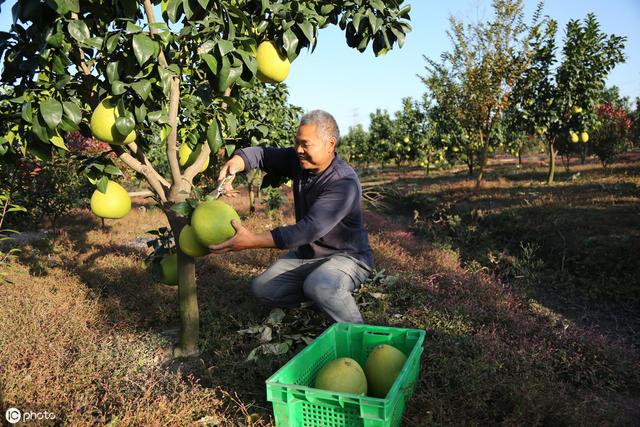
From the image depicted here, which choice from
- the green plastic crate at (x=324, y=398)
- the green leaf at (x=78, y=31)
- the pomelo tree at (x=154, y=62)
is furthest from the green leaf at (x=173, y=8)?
the green plastic crate at (x=324, y=398)

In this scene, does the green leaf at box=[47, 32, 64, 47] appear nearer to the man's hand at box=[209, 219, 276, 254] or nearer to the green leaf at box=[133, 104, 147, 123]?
the green leaf at box=[133, 104, 147, 123]

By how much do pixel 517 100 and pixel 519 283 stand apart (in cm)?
957

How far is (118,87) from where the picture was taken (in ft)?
7.98

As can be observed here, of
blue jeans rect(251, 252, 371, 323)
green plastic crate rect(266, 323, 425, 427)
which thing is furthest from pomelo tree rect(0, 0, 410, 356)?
green plastic crate rect(266, 323, 425, 427)

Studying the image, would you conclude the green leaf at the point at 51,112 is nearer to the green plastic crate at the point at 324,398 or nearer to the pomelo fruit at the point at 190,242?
the pomelo fruit at the point at 190,242

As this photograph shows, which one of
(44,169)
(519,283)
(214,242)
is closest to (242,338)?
(214,242)

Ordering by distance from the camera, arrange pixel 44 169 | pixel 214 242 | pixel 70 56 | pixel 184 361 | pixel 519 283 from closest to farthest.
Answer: pixel 214 242
pixel 70 56
pixel 184 361
pixel 519 283
pixel 44 169

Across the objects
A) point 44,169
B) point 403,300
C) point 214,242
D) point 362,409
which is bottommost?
point 403,300

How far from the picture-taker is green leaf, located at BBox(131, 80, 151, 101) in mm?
2430

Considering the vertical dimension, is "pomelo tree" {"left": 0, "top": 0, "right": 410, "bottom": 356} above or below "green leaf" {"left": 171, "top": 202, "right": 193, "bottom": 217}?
above

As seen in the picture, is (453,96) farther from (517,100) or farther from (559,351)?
(559,351)

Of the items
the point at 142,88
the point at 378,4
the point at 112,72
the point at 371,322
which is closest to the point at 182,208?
the point at 142,88

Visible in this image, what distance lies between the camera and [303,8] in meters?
2.85

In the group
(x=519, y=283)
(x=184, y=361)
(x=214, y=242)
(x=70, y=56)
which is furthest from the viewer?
(x=519, y=283)
